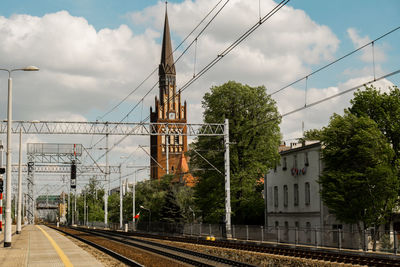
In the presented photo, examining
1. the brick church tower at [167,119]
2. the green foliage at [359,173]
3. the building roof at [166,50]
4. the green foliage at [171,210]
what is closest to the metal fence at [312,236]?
the green foliage at [359,173]

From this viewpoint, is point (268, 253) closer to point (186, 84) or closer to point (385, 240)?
point (385, 240)

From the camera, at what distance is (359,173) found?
39.9 meters

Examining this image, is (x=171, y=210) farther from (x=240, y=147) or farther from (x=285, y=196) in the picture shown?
(x=285, y=196)

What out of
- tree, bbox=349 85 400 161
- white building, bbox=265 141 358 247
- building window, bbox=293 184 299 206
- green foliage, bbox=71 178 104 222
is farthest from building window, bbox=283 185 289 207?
green foliage, bbox=71 178 104 222

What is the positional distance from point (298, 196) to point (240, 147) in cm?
792

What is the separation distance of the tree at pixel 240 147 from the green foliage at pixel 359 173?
15.9 metres

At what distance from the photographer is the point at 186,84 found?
109 feet

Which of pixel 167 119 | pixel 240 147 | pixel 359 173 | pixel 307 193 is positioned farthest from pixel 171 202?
pixel 167 119

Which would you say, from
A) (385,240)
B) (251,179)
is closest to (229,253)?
(385,240)

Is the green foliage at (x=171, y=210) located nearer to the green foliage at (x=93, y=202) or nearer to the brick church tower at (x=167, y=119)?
the brick church tower at (x=167, y=119)

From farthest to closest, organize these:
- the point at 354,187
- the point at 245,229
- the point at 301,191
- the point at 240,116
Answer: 1. the point at 240,116
2. the point at 301,191
3. the point at 245,229
4. the point at 354,187

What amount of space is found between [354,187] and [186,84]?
14736mm

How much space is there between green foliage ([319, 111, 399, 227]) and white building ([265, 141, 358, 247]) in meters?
2.89

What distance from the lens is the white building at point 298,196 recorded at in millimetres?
49812
